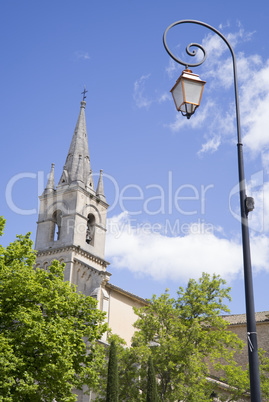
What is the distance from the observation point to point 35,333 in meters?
19.8

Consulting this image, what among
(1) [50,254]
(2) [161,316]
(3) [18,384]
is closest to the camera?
(3) [18,384]

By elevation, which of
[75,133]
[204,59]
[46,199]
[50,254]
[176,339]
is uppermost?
[75,133]

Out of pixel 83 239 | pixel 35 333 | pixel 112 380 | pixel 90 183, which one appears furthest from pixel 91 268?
pixel 35 333

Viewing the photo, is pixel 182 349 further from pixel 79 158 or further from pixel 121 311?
pixel 79 158

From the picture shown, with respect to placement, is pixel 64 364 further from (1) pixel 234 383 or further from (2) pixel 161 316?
(1) pixel 234 383

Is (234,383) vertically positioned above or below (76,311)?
below

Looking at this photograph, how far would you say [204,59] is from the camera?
982 centimetres

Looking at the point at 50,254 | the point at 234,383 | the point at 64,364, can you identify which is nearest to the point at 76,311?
the point at 64,364

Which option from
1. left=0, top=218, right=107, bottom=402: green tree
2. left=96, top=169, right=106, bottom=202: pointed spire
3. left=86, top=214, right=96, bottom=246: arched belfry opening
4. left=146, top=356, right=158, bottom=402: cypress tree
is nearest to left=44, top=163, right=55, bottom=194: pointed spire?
left=96, top=169, right=106, bottom=202: pointed spire

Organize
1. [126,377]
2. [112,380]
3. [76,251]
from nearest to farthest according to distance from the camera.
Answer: [112,380]
[126,377]
[76,251]

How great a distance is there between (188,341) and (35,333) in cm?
1027

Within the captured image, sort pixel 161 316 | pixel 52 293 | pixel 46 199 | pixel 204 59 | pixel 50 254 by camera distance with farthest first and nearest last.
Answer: pixel 46 199 < pixel 50 254 < pixel 161 316 < pixel 52 293 < pixel 204 59

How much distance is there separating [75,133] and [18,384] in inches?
1263

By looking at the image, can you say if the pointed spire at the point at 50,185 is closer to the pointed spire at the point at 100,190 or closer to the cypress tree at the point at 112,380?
the pointed spire at the point at 100,190
